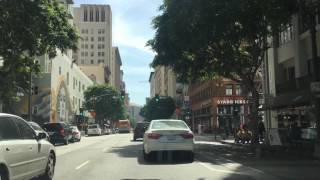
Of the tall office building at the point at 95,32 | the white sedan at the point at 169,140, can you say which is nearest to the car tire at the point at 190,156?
the white sedan at the point at 169,140

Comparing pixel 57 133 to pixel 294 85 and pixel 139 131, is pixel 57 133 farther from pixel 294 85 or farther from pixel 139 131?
pixel 294 85

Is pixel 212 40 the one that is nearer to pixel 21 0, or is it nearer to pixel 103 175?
pixel 21 0

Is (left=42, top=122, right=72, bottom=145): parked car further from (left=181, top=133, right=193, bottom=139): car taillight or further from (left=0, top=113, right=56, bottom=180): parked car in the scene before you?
(left=0, top=113, right=56, bottom=180): parked car

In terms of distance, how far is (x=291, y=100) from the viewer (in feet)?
105

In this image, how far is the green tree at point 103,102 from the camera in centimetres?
10625

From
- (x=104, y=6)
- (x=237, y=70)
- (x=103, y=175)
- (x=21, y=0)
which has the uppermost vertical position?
(x=104, y=6)

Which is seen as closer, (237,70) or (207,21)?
(207,21)

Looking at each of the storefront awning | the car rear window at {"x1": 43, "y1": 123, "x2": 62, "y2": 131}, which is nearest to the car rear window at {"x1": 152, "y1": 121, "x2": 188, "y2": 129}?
the storefront awning

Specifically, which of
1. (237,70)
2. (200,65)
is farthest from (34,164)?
(200,65)

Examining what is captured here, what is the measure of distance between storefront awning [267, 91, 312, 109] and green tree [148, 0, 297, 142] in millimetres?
2622

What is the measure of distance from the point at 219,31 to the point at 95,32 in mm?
161253

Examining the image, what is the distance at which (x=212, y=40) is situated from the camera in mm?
26547

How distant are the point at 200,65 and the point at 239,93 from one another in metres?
50.4

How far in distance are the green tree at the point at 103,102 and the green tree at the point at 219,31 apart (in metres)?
72.5
